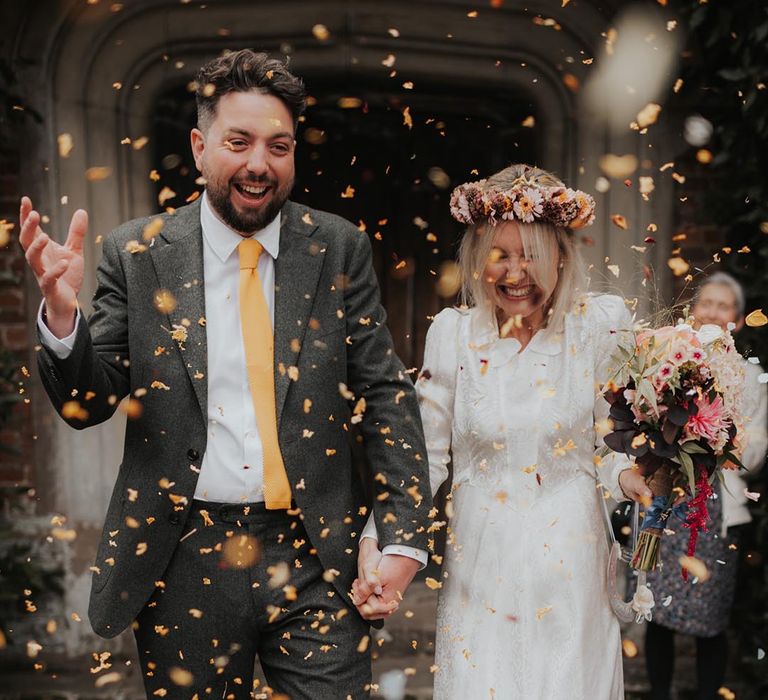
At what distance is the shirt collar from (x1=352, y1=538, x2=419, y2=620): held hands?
0.81 metres

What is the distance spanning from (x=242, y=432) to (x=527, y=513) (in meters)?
0.84

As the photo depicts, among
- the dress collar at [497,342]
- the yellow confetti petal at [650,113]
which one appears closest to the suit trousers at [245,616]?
the dress collar at [497,342]

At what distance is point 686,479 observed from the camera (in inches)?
96.8

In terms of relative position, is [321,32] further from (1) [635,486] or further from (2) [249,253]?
(1) [635,486]

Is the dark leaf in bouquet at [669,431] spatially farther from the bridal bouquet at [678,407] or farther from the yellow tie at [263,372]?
the yellow tie at [263,372]

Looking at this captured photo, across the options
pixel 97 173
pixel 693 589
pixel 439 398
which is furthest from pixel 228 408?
pixel 97 173

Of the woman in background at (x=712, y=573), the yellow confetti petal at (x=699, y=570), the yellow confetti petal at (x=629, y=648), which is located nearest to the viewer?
the yellow confetti petal at (x=629, y=648)

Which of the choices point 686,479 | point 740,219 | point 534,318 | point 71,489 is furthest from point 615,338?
point 71,489

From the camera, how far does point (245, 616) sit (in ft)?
7.71

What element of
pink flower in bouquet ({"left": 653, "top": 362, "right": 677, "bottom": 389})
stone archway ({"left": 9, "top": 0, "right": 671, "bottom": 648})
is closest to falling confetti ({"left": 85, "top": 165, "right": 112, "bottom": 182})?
stone archway ({"left": 9, "top": 0, "right": 671, "bottom": 648})

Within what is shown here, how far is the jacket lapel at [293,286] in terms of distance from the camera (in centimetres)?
236

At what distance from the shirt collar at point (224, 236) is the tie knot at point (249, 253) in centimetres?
2

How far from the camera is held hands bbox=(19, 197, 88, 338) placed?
2.08 meters

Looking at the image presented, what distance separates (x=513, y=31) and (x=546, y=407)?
2.61m
